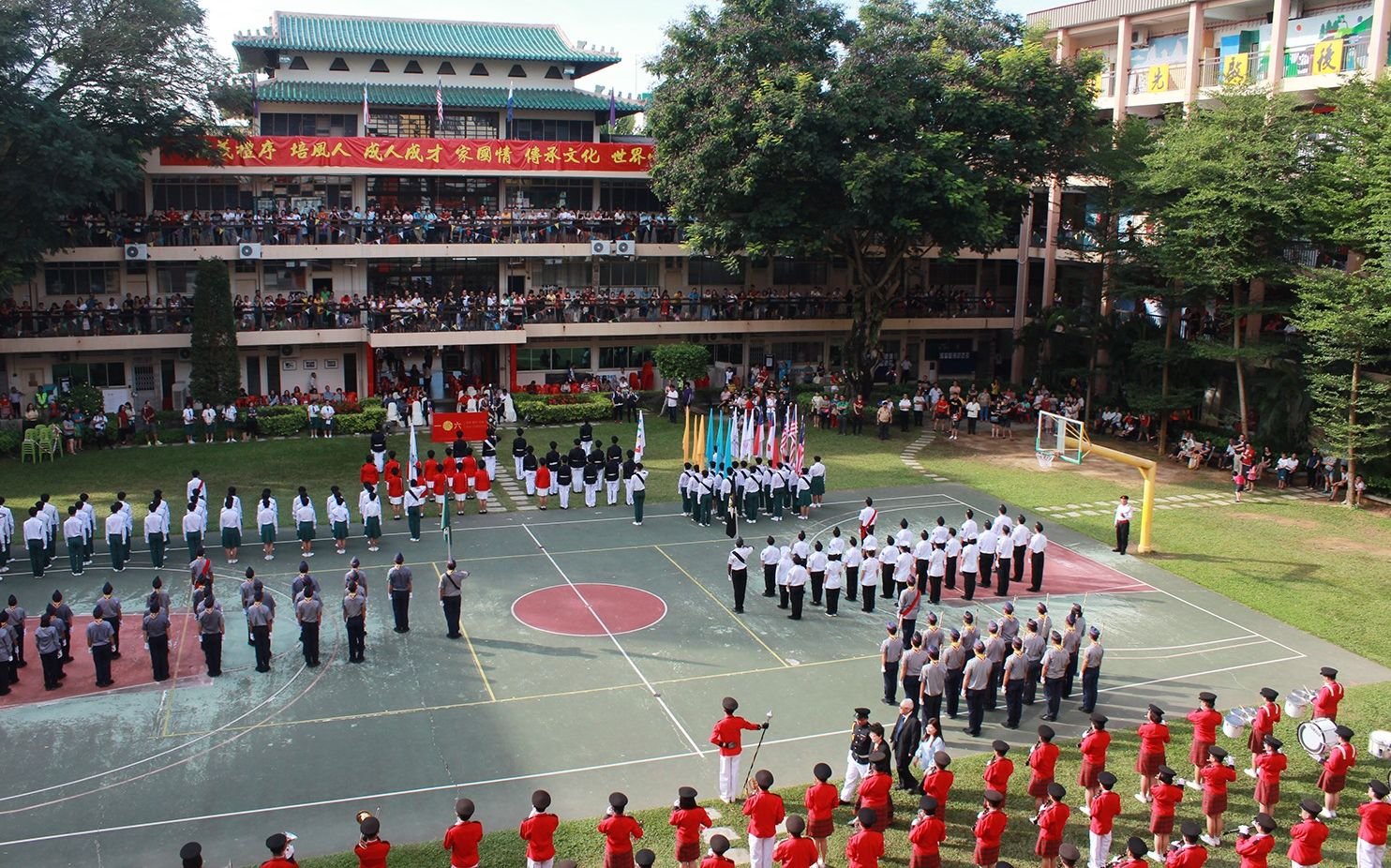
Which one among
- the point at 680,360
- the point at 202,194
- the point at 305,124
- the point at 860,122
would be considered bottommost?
the point at 680,360

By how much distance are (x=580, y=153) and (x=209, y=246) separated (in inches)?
460

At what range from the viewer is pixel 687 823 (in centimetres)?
1017

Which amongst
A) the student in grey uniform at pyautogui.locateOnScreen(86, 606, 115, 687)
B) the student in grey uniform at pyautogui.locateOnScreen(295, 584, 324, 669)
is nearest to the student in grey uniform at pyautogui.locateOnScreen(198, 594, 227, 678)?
the student in grey uniform at pyautogui.locateOnScreen(295, 584, 324, 669)

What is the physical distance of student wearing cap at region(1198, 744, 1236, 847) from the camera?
449 inches

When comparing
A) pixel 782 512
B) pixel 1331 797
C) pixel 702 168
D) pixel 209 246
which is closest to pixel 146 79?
pixel 209 246

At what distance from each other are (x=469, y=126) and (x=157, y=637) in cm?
2744

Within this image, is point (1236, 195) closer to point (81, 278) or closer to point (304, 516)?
point (304, 516)

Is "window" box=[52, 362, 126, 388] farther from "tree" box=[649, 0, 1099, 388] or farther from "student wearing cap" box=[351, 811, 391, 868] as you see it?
"student wearing cap" box=[351, 811, 391, 868]

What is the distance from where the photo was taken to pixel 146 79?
2966 cm

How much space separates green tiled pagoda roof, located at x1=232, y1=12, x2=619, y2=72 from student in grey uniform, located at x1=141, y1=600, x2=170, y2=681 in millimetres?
26646

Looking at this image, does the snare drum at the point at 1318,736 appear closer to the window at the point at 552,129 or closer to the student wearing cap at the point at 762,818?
the student wearing cap at the point at 762,818

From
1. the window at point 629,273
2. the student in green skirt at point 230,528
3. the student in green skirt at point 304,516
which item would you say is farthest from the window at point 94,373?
the student in green skirt at point 304,516

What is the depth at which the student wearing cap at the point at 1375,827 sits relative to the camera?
34.4 ft

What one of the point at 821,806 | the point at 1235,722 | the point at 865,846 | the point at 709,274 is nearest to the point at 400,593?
the point at 821,806
